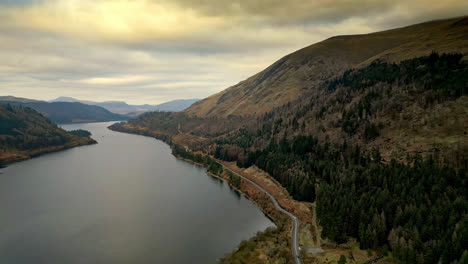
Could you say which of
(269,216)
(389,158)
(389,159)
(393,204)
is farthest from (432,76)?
(269,216)

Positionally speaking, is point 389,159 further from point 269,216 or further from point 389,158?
point 269,216

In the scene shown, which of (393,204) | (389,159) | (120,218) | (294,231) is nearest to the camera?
(393,204)

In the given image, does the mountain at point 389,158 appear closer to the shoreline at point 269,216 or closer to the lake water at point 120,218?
the shoreline at point 269,216

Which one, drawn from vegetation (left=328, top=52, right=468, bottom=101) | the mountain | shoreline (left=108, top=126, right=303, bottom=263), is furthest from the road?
vegetation (left=328, top=52, right=468, bottom=101)

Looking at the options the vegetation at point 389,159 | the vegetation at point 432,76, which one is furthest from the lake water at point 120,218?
the vegetation at point 432,76

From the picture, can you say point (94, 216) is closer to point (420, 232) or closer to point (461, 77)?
point (420, 232)

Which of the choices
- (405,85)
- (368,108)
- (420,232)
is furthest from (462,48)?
(420,232)

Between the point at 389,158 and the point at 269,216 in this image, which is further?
the point at 389,158

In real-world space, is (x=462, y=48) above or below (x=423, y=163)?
above

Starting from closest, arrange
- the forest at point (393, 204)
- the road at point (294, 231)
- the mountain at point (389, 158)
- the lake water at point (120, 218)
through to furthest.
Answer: the forest at point (393, 204) < the mountain at point (389, 158) < the road at point (294, 231) < the lake water at point (120, 218)
